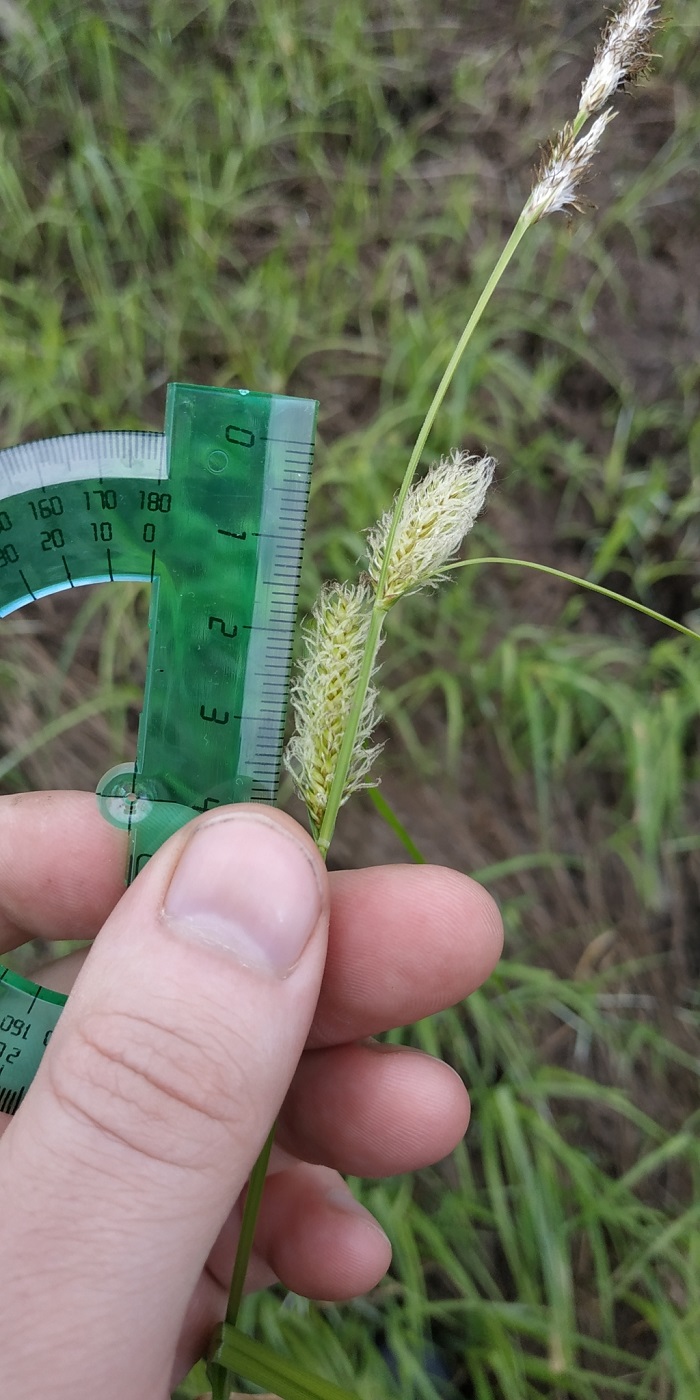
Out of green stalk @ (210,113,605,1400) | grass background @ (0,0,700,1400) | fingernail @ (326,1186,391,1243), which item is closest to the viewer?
green stalk @ (210,113,605,1400)

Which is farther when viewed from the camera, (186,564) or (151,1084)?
(186,564)

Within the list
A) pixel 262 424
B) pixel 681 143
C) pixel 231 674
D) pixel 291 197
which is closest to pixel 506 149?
pixel 681 143

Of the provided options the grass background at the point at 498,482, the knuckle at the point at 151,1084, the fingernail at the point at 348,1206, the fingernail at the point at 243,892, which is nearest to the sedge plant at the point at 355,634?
the fingernail at the point at 243,892

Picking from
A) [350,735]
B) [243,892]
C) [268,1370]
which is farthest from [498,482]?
[268,1370]

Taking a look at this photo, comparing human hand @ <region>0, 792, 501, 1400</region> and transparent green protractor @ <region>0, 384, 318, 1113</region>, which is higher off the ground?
transparent green protractor @ <region>0, 384, 318, 1113</region>

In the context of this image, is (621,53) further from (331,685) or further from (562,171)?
(331,685)

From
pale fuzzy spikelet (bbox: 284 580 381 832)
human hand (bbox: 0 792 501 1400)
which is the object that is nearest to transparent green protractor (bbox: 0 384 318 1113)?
pale fuzzy spikelet (bbox: 284 580 381 832)

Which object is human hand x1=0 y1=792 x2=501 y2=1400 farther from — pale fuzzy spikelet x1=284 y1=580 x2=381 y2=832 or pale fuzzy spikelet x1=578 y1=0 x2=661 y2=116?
pale fuzzy spikelet x1=578 y1=0 x2=661 y2=116

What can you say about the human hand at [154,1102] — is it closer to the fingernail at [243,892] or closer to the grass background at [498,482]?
the fingernail at [243,892]
